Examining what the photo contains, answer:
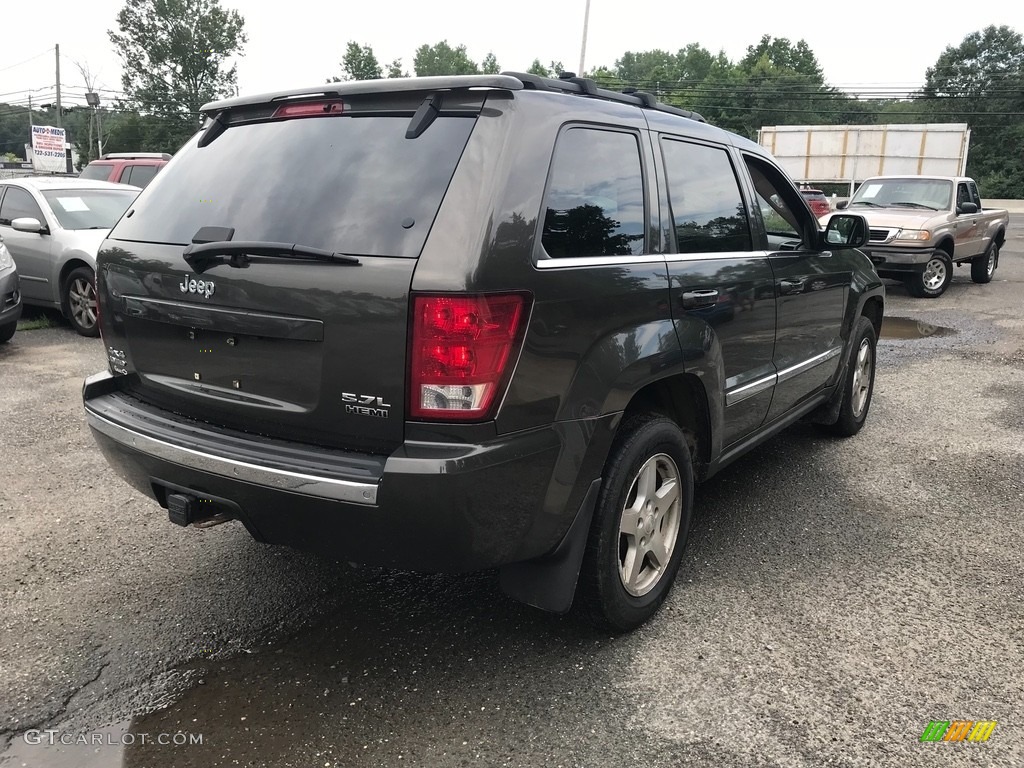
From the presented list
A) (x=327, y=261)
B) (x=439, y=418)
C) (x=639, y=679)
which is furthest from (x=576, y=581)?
(x=327, y=261)

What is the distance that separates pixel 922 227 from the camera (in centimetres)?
1197

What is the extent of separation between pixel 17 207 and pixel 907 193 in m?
12.8

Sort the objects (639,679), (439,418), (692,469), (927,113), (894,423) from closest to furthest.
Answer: (439,418) < (639,679) < (692,469) < (894,423) < (927,113)

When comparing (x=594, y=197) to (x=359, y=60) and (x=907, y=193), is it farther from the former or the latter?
(x=359, y=60)

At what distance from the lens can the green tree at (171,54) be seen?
2768 inches

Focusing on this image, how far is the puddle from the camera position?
9.50 meters

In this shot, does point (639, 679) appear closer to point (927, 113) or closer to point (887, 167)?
point (887, 167)

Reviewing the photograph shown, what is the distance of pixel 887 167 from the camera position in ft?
123

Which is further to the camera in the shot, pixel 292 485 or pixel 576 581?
pixel 576 581

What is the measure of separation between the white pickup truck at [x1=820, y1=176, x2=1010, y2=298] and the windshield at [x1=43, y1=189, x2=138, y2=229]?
33.2 feet

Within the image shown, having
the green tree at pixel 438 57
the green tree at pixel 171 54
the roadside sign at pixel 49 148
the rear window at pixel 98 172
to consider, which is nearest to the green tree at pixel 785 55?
the green tree at pixel 438 57

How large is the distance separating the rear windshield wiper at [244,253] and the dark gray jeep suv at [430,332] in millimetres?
10

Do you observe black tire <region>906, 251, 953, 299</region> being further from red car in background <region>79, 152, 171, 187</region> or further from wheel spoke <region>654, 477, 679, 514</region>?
red car in background <region>79, 152, 171, 187</region>

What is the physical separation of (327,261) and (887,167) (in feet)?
133
